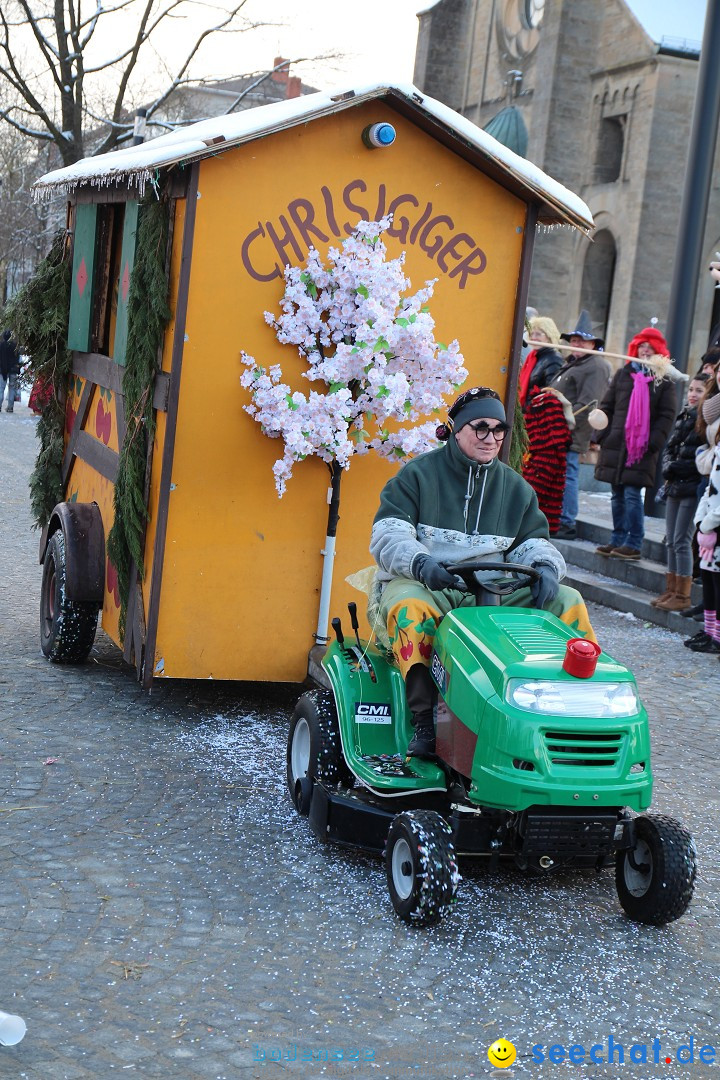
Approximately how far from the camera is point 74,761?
5559mm

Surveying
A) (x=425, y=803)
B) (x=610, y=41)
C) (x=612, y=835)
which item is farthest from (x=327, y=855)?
(x=610, y=41)

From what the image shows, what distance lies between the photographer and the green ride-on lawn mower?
3.99 metres

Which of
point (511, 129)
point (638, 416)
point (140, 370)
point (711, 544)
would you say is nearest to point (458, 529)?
point (140, 370)

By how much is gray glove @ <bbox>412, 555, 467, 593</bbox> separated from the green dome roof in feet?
104

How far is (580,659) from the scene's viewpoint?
4039 mm

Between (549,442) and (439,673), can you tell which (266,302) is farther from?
(549,442)

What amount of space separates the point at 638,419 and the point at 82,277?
5464mm

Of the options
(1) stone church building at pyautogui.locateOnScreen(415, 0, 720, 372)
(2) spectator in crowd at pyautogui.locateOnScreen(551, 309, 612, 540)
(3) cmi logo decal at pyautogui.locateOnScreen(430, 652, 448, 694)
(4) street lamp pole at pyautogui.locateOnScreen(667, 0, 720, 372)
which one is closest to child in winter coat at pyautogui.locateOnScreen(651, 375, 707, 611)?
(2) spectator in crowd at pyautogui.locateOnScreen(551, 309, 612, 540)

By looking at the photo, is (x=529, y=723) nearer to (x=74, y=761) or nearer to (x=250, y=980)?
(x=250, y=980)

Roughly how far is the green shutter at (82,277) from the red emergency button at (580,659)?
167 inches

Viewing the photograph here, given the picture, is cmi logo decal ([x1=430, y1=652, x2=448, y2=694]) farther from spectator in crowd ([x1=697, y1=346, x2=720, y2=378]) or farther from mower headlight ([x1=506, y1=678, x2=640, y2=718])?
spectator in crowd ([x1=697, y1=346, x2=720, y2=378])

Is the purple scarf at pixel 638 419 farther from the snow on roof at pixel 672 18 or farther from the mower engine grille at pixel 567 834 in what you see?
the snow on roof at pixel 672 18

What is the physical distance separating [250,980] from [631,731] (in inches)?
54.5

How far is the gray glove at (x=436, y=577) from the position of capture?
4539 millimetres
